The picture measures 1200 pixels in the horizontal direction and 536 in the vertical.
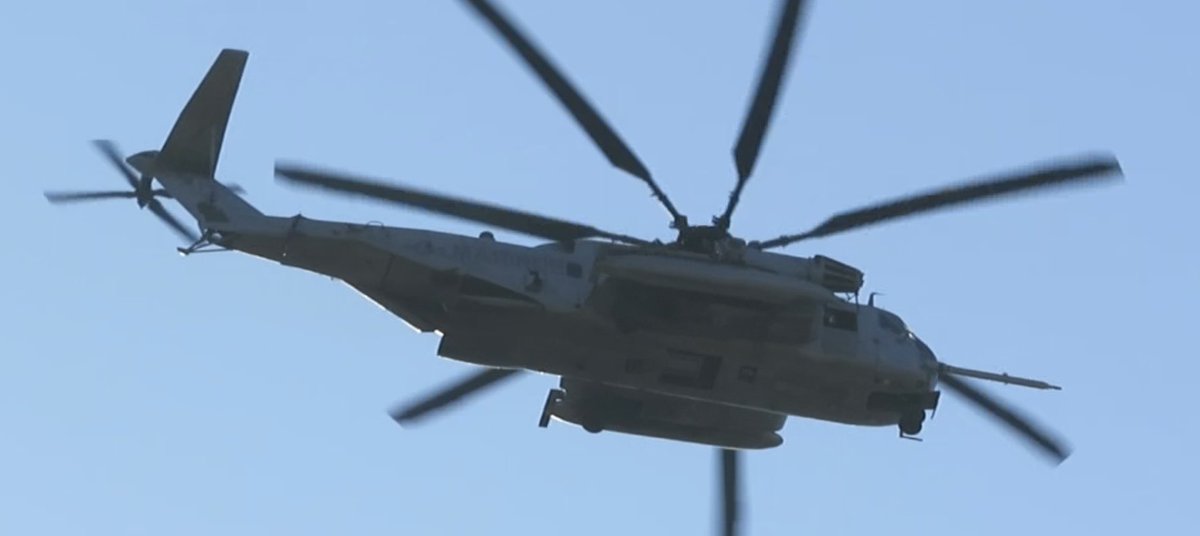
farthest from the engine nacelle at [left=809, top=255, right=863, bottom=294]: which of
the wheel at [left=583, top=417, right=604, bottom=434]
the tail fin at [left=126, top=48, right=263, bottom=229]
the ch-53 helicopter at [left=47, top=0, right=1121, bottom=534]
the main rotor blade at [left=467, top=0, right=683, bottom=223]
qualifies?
the tail fin at [left=126, top=48, right=263, bottom=229]

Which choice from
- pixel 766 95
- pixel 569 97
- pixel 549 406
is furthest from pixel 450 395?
pixel 766 95

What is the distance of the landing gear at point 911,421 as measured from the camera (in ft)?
98.3

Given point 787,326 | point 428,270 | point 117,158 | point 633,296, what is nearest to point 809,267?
point 787,326

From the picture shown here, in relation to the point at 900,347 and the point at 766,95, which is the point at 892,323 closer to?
the point at 900,347

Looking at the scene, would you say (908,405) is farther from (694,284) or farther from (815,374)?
(694,284)

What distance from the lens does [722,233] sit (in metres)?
28.1

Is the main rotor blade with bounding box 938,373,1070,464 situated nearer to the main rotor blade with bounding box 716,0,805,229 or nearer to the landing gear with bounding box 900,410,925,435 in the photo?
the landing gear with bounding box 900,410,925,435

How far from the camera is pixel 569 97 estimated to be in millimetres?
25953

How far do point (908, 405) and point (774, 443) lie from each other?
2.20 metres

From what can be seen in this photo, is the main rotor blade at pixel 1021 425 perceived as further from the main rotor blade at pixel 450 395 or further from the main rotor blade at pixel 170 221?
the main rotor blade at pixel 170 221

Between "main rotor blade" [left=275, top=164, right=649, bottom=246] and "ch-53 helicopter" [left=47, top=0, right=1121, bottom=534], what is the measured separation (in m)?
0.02

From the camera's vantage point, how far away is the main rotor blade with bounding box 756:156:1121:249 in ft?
88.4

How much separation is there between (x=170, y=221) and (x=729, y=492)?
9.04m

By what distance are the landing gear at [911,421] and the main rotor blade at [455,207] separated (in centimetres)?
510
